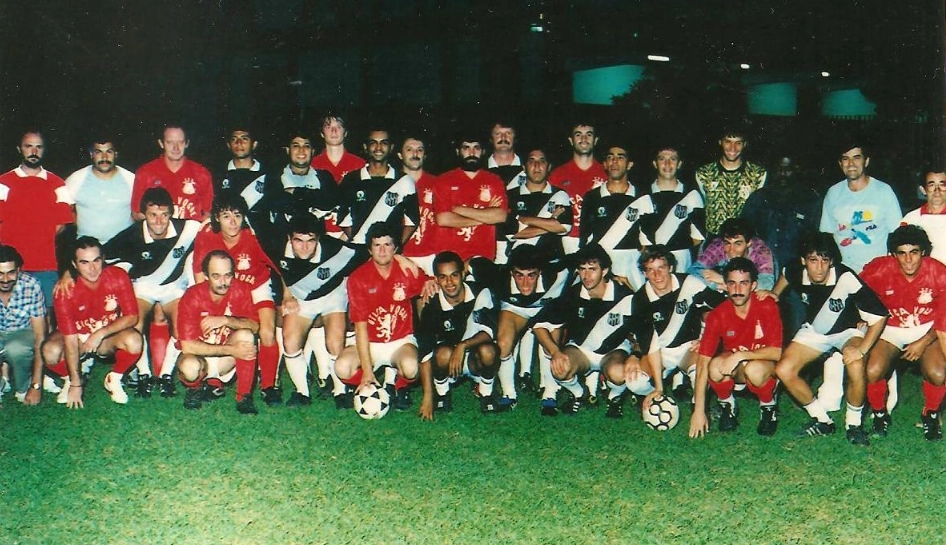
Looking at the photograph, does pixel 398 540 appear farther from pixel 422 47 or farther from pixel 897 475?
pixel 422 47

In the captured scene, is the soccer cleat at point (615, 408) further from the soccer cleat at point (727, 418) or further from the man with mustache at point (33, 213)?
the man with mustache at point (33, 213)

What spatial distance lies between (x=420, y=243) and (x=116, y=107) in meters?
3.55

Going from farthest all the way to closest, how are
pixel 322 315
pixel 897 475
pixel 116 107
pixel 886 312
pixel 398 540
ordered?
1. pixel 116 107
2. pixel 322 315
3. pixel 886 312
4. pixel 897 475
5. pixel 398 540

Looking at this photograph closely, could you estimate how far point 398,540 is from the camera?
2945mm

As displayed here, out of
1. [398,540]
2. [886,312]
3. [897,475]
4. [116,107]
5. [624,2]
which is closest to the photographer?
[398,540]

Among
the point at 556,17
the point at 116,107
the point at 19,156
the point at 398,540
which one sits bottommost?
the point at 398,540

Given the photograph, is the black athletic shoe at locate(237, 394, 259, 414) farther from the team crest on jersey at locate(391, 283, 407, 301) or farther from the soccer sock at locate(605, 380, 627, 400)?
the soccer sock at locate(605, 380, 627, 400)

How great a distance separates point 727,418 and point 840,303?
0.77 m

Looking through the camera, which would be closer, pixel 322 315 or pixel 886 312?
pixel 886 312

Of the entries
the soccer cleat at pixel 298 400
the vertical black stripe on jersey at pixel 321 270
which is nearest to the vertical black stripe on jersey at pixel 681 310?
Answer: the vertical black stripe on jersey at pixel 321 270

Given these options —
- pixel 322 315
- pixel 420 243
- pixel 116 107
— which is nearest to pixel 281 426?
pixel 322 315

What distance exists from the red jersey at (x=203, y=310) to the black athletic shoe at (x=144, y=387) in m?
0.38

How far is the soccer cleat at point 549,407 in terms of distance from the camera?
438 centimetres

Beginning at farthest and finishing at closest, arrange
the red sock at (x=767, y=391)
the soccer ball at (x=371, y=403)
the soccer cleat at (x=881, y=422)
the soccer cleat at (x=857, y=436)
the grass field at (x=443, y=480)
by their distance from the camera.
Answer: the soccer ball at (x=371, y=403)
the red sock at (x=767, y=391)
the soccer cleat at (x=881, y=422)
the soccer cleat at (x=857, y=436)
the grass field at (x=443, y=480)
